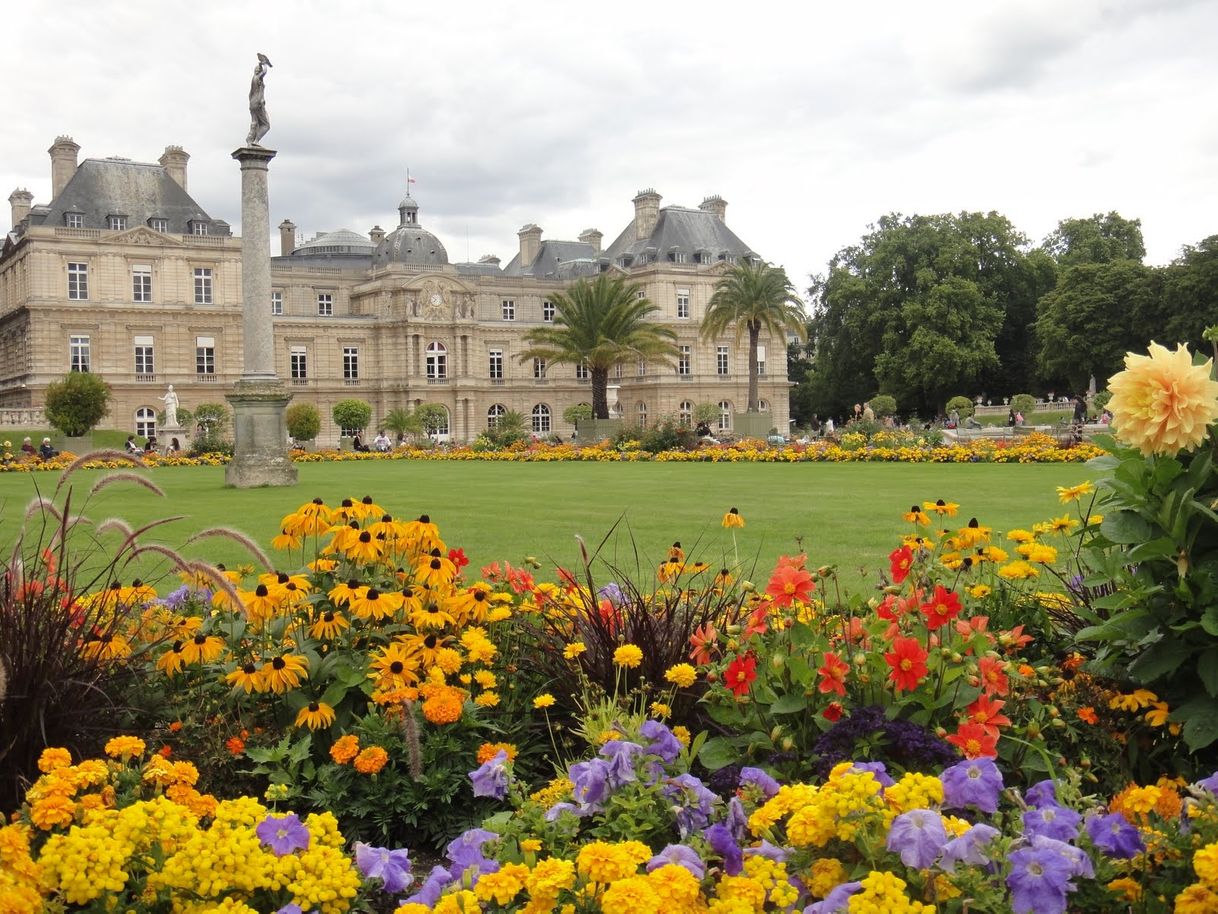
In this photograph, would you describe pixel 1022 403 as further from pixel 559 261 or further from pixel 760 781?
pixel 760 781

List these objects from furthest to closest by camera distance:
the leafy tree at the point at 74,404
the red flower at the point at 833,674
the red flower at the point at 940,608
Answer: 1. the leafy tree at the point at 74,404
2. the red flower at the point at 940,608
3. the red flower at the point at 833,674

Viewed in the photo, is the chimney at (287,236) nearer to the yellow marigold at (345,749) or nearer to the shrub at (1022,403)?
the shrub at (1022,403)

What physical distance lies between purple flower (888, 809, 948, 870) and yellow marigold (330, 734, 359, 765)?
1.96 m

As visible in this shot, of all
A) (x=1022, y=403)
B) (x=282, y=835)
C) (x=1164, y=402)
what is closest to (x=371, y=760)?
(x=282, y=835)

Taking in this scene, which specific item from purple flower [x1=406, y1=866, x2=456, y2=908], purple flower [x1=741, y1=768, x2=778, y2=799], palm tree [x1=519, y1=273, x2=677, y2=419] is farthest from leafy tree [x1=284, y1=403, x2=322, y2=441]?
purple flower [x1=406, y1=866, x2=456, y2=908]

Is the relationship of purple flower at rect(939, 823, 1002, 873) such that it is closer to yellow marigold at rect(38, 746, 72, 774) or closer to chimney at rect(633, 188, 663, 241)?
yellow marigold at rect(38, 746, 72, 774)

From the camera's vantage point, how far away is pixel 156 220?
58.6 m

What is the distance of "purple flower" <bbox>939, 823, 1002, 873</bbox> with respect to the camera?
8.68 feet

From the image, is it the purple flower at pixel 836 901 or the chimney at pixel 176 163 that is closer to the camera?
the purple flower at pixel 836 901

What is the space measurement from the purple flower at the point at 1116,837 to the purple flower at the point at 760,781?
840mm

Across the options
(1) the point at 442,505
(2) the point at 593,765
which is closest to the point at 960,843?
(2) the point at 593,765

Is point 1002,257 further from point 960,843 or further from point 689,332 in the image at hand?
point 960,843

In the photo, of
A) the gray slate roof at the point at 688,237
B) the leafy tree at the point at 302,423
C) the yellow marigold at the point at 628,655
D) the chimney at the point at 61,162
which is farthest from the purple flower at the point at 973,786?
the gray slate roof at the point at 688,237

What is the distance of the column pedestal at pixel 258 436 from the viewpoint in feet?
70.4
